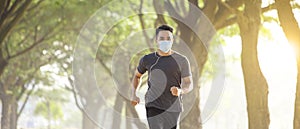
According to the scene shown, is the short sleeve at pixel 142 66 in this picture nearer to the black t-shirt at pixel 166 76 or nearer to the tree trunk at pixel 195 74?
the black t-shirt at pixel 166 76

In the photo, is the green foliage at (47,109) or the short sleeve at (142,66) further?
the green foliage at (47,109)

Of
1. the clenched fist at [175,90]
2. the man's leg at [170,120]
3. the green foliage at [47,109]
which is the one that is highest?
the clenched fist at [175,90]

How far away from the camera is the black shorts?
6.46 m

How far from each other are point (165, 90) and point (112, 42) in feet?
73.1

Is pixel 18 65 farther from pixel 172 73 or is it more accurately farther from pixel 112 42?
pixel 172 73

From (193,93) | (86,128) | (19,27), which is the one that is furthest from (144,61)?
(86,128)

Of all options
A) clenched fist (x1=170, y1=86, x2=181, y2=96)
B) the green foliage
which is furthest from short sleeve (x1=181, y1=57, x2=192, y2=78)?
the green foliage

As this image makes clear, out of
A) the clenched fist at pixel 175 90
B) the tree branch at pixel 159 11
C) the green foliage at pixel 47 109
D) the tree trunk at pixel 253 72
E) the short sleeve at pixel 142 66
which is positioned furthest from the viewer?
the green foliage at pixel 47 109

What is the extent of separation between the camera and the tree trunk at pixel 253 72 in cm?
1267

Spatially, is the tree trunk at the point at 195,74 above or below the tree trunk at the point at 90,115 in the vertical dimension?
above

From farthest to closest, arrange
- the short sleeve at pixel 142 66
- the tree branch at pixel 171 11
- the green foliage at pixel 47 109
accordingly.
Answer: the green foliage at pixel 47 109 → the tree branch at pixel 171 11 → the short sleeve at pixel 142 66

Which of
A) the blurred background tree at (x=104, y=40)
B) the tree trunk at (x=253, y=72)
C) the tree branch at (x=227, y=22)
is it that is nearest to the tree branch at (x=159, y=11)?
the blurred background tree at (x=104, y=40)

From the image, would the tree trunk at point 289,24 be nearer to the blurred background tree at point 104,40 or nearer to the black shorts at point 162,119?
the blurred background tree at point 104,40

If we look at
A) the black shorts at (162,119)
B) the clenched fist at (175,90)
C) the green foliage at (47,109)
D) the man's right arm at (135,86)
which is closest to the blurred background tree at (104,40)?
the man's right arm at (135,86)
